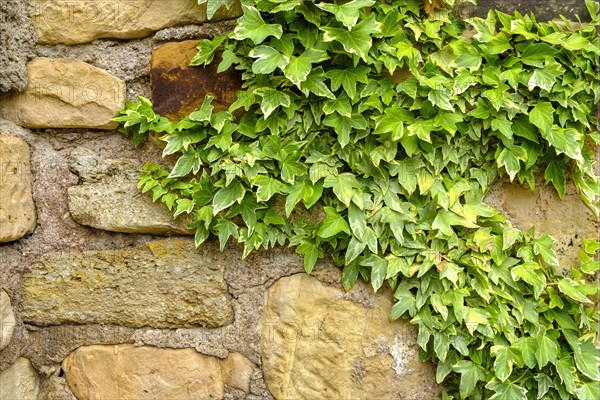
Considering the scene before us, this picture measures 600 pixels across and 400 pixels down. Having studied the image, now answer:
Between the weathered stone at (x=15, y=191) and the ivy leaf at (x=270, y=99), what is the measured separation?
55 cm

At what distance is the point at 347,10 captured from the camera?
1019 millimetres

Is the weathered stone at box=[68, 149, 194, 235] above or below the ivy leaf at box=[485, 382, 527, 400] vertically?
above

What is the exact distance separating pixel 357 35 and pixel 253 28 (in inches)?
8.2

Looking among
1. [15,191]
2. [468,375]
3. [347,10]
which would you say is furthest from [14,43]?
[468,375]

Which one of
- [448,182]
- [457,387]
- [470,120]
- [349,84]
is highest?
[349,84]

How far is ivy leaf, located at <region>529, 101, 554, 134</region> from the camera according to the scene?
1.07 metres

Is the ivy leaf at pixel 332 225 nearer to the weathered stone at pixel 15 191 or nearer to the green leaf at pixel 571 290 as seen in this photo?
the green leaf at pixel 571 290

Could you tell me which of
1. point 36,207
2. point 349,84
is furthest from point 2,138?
point 349,84

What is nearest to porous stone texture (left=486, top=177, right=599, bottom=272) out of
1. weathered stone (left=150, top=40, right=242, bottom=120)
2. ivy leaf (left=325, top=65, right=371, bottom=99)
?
ivy leaf (left=325, top=65, right=371, bottom=99)

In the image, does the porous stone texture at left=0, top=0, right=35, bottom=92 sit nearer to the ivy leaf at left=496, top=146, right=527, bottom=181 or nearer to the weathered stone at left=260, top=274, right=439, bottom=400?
the weathered stone at left=260, top=274, right=439, bottom=400

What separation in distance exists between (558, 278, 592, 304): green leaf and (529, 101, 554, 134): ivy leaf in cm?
32

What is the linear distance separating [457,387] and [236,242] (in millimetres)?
582

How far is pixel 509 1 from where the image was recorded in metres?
1.13

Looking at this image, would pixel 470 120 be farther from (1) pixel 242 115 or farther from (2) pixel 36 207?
(2) pixel 36 207
